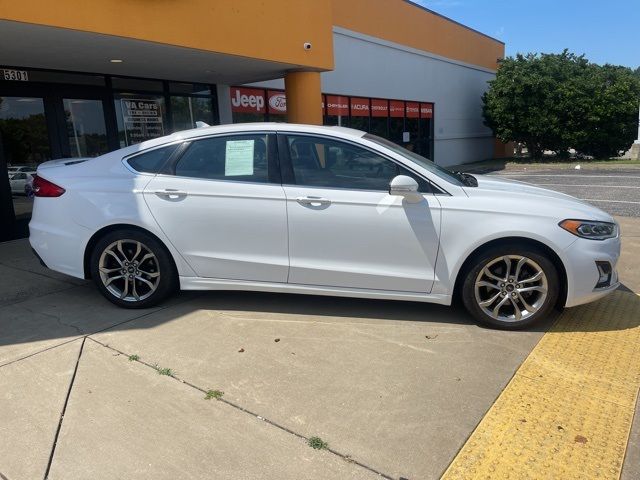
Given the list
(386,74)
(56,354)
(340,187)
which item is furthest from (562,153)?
(56,354)

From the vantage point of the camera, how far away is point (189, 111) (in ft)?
35.2

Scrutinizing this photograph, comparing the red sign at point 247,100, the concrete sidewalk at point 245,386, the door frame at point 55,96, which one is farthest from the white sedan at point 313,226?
the red sign at point 247,100

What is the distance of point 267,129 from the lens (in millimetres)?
4273

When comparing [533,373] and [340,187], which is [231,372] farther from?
[533,373]

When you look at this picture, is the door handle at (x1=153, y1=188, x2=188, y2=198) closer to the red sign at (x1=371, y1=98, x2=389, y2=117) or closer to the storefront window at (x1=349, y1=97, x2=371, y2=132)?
the storefront window at (x1=349, y1=97, x2=371, y2=132)

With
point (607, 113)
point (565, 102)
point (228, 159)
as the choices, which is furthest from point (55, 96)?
point (607, 113)

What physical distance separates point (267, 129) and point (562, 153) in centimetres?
2498

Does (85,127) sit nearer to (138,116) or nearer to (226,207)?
(138,116)

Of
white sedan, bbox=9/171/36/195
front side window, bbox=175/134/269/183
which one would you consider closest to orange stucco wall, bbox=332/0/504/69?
white sedan, bbox=9/171/36/195

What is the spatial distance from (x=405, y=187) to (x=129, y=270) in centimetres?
252

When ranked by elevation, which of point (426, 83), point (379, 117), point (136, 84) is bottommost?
point (379, 117)

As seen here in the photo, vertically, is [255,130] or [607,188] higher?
[255,130]

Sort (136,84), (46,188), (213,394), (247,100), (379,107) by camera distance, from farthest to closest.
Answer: (379,107)
(247,100)
(136,84)
(46,188)
(213,394)

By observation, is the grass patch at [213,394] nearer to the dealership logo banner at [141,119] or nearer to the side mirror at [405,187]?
the side mirror at [405,187]
